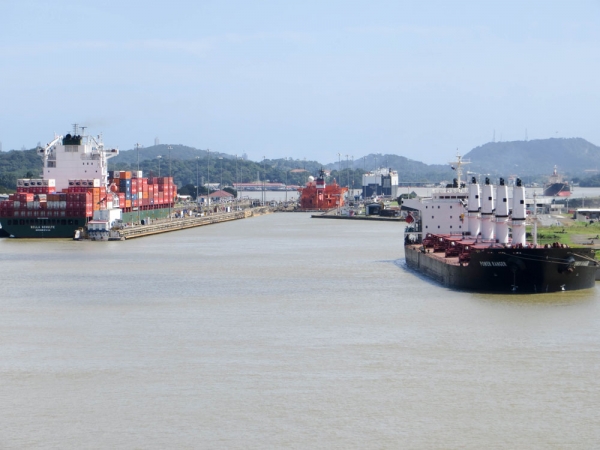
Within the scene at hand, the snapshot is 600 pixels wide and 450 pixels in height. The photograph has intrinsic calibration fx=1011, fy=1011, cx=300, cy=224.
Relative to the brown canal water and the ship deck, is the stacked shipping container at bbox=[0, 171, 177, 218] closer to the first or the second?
the brown canal water

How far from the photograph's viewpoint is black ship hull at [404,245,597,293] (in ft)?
90.6

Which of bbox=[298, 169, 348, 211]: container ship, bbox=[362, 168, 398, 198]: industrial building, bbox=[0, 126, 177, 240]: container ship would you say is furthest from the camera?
bbox=[362, 168, 398, 198]: industrial building

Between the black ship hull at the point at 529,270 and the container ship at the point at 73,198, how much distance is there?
1130 inches

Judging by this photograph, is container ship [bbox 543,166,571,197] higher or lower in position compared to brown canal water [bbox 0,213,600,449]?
higher

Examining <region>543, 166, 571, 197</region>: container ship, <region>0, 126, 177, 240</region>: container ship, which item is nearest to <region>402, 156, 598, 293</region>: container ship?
<region>0, 126, 177, 240</region>: container ship

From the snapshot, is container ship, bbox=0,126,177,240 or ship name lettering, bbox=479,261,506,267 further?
container ship, bbox=0,126,177,240

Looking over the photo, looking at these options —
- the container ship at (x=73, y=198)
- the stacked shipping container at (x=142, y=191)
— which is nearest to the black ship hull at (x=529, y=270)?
the container ship at (x=73, y=198)

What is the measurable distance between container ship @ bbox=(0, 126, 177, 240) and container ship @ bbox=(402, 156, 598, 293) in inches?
886

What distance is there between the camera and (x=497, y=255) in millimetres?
27844

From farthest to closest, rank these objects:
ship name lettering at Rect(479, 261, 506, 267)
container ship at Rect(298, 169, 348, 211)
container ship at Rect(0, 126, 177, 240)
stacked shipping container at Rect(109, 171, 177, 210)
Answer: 1. container ship at Rect(298, 169, 348, 211)
2. stacked shipping container at Rect(109, 171, 177, 210)
3. container ship at Rect(0, 126, 177, 240)
4. ship name lettering at Rect(479, 261, 506, 267)

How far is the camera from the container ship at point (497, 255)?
2770 cm

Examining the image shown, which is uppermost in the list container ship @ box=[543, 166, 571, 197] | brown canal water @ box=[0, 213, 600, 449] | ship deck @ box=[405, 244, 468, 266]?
container ship @ box=[543, 166, 571, 197]

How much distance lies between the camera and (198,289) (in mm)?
30234

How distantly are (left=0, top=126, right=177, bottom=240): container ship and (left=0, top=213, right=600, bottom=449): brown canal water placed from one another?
2135 centimetres
